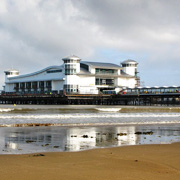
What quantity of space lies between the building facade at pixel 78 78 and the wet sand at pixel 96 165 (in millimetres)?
80225

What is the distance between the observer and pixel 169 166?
10.5 m

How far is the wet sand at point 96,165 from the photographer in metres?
9.09

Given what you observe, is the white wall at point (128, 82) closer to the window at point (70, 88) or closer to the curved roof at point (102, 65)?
the curved roof at point (102, 65)

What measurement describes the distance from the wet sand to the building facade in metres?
80.2

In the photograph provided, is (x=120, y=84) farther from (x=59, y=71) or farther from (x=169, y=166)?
(x=169, y=166)

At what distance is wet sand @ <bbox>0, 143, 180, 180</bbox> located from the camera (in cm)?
909

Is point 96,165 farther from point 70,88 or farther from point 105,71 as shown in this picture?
point 105,71

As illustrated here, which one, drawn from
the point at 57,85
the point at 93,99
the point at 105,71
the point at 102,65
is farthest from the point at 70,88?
the point at 102,65

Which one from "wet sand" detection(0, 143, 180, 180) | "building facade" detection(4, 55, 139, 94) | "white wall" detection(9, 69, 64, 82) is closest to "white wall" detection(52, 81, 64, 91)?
"building facade" detection(4, 55, 139, 94)

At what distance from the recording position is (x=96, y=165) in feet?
34.5

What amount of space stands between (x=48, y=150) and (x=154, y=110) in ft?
138

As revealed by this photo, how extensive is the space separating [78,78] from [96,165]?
87270 millimetres

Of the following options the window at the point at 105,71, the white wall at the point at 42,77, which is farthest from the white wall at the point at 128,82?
the white wall at the point at 42,77

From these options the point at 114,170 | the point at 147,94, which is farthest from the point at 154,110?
the point at 114,170
